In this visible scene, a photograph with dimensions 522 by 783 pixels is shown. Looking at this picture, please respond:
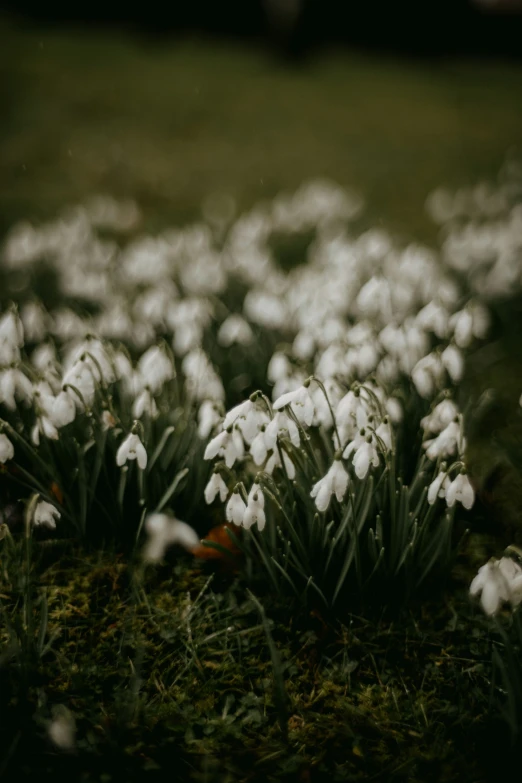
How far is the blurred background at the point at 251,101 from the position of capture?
7688 mm

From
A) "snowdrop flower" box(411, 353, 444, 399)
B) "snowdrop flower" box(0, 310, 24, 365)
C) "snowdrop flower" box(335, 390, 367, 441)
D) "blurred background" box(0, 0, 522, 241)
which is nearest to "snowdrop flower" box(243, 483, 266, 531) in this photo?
"snowdrop flower" box(335, 390, 367, 441)

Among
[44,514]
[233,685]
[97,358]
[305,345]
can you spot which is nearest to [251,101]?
[305,345]

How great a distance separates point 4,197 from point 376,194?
4.33 m

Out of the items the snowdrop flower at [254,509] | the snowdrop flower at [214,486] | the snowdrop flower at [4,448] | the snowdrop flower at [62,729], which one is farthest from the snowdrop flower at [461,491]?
the snowdrop flower at [4,448]

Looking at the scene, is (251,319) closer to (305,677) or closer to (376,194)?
(305,677)

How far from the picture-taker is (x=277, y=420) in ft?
5.81

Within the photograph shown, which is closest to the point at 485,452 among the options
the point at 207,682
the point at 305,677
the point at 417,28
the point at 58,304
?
the point at 305,677

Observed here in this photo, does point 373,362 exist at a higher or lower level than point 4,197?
higher

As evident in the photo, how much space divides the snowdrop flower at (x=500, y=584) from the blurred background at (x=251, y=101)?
4933mm

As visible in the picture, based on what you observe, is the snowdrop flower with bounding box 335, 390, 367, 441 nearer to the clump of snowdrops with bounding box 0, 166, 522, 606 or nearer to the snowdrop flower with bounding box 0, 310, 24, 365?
the clump of snowdrops with bounding box 0, 166, 522, 606

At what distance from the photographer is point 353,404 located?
192cm

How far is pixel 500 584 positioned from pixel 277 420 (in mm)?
724

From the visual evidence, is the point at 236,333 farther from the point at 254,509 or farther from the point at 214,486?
the point at 254,509

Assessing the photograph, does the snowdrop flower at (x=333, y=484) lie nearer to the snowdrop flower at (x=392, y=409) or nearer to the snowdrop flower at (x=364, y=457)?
the snowdrop flower at (x=364, y=457)
